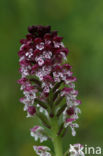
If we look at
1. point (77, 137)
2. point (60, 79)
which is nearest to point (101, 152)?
point (60, 79)

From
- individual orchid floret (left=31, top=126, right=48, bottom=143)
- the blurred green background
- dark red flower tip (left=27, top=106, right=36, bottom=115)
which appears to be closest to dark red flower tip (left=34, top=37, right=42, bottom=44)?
dark red flower tip (left=27, top=106, right=36, bottom=115)

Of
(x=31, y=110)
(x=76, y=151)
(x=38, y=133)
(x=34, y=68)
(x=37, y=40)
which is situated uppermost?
(x=37, y=40)

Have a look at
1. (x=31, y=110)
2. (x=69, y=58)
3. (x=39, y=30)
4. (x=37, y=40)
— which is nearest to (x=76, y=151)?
(x=31, y=110)

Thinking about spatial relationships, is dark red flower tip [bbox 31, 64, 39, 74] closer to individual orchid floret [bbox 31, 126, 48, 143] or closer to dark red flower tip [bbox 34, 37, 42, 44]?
dark red flower tip [bbox 34, 37, 42, 44]

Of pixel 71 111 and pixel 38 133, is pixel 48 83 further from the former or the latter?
pixel 38 133

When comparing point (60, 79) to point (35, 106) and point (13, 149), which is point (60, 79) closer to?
point (35, 106)

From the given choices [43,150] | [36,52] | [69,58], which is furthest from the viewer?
[69,58]
